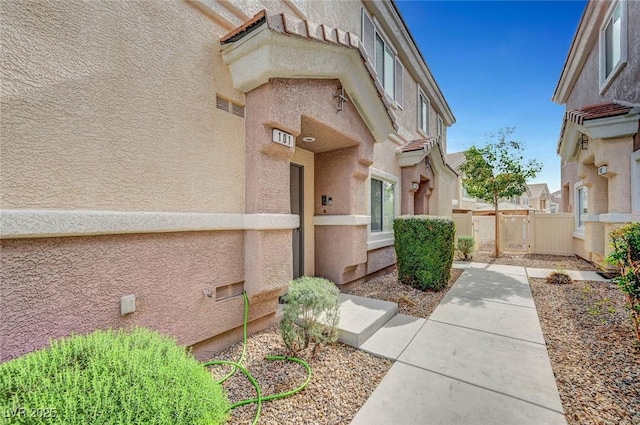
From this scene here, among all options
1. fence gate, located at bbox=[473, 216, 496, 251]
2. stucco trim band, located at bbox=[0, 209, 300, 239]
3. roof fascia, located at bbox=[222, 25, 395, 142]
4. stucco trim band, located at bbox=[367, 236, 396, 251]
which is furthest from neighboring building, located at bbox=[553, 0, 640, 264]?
stucco trim band, located at bbox=[0, 209, 300, 239]

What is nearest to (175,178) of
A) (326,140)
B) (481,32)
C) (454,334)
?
(326,140)

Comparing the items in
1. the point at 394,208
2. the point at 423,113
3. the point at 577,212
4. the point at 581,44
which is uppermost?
the point at 581,44

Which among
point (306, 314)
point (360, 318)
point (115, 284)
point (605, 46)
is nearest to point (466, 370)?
point (360, 318)

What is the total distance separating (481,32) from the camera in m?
12.2

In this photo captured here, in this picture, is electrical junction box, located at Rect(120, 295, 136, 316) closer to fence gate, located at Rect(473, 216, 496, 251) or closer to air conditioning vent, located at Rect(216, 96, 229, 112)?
air conditioning vent, located at Rect(216, 96, 229, 112)

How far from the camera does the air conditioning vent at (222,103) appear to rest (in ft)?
13.6

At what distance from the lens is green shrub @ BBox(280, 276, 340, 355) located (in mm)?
3826

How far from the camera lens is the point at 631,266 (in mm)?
4098

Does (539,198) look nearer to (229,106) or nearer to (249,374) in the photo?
(229,106)

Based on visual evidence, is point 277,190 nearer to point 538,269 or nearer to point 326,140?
point 326,140

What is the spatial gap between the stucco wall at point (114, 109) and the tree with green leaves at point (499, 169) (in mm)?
12907

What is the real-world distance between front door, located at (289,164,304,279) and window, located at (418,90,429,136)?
27.8 feet

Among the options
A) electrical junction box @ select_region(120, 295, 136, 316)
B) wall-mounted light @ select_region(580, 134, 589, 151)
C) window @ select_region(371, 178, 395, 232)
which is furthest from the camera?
wall-mounted light @ select_region(580, 134, 589, 151)

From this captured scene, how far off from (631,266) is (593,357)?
1.55 metres
